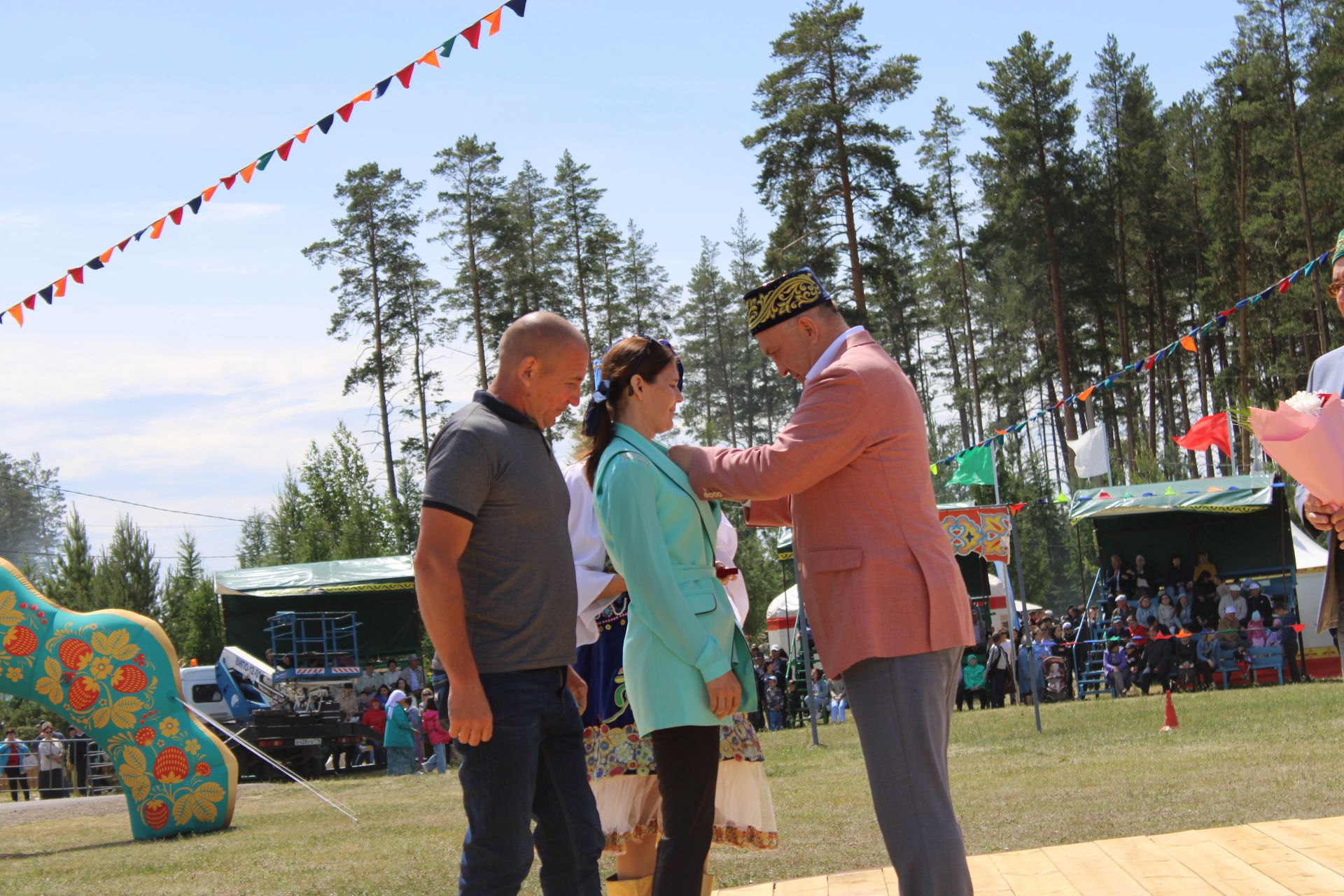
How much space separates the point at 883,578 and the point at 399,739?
15564mm

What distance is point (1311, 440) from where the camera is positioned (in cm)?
257

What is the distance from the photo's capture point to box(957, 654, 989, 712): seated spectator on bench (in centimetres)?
2016

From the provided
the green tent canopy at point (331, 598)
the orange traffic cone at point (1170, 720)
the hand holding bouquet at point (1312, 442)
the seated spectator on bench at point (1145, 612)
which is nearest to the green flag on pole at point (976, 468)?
the orange traffic cone at point (1170, 720)

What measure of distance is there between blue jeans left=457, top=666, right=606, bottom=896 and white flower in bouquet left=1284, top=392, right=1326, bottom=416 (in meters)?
1.74

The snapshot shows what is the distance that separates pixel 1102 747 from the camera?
33.7 ft

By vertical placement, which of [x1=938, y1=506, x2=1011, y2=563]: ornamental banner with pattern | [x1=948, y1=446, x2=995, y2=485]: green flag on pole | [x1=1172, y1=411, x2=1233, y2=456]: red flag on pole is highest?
[x1=1172, y1=411, x2=1233, y2=456]: red flag on pole

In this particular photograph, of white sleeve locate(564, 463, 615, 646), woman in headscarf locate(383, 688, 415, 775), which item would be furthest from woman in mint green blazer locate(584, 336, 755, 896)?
woman in headscarf locate(383, 688, 415, 775)

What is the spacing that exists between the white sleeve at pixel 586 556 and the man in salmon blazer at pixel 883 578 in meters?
0.82

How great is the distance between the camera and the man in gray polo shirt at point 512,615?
270cm

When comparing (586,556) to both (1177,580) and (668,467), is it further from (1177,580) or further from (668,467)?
(1177,580)

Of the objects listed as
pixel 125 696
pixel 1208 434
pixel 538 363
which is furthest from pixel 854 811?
pixel 1208 434

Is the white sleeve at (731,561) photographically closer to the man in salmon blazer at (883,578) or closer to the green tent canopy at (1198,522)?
the man in salmon blazer at (883,578)

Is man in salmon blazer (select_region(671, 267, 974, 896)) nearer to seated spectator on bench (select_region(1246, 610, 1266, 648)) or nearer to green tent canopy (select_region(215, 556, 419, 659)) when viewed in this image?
seated spectator on bench (select_region(1246, 610, 1266, 648))

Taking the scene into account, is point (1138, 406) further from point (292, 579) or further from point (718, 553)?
point (718, 553)
